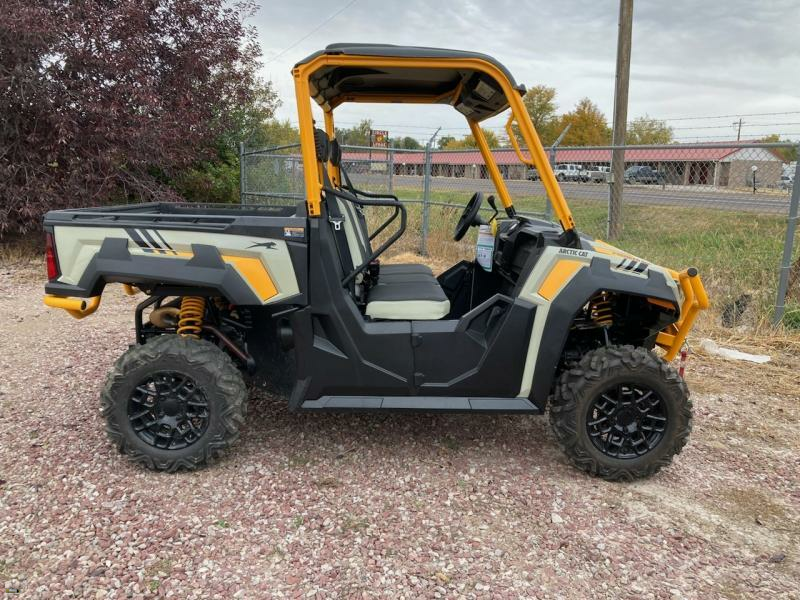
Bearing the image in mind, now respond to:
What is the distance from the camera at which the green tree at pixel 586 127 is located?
110ft

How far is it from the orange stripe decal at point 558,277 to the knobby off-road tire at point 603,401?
42 centimetres

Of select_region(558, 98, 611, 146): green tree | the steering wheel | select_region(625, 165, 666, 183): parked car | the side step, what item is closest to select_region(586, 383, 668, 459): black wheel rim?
the side step

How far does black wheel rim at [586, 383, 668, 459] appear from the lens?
9.75 ft

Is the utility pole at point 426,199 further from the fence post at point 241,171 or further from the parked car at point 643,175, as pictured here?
the fence post at point 241,171

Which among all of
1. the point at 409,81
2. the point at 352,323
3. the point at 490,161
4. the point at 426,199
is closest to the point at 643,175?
the point at 426,199

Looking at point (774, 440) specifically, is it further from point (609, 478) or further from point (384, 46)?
point (384, 46)

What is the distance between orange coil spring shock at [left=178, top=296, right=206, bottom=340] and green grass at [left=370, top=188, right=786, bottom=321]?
437cm

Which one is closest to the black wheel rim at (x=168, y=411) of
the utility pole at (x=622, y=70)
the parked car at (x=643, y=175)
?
the parked car at (x=643, y=175)

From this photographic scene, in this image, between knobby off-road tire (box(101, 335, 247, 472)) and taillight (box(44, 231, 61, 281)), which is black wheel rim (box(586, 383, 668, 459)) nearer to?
knobby off-road tire (box(101, 335, 247, 472))

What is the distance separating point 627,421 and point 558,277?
0.85 meters

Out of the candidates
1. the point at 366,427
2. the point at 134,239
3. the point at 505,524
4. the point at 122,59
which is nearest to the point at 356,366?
the point at 366,427

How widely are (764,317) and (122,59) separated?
8092 millimetres

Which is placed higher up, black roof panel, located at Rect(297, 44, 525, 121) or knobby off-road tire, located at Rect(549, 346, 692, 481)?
black roof panel, located at Rect(297, 44, 525, 121)

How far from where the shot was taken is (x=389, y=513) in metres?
2.71
